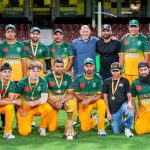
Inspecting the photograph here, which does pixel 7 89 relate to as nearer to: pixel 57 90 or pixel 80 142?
pixel 57 90

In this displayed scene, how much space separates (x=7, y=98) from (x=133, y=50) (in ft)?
7.95

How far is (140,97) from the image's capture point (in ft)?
25.3

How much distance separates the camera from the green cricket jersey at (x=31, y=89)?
7566 millimetres

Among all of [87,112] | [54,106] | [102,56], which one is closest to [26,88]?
[54,106]

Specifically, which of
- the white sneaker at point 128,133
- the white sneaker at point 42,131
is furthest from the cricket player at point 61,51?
the white sneaker at point 128,133

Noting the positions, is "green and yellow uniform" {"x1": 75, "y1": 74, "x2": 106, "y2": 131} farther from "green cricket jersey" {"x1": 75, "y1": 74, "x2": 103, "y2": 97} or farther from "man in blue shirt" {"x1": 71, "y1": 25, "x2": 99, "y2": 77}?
"man in blue shirt" {"x1": 71, "y1": 25, "x2": 99, "y2": 77}

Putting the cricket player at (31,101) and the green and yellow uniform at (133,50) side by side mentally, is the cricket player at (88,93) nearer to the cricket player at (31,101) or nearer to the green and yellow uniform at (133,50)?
the cricket player at (31,101)

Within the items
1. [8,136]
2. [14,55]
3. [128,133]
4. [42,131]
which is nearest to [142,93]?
[128,133]

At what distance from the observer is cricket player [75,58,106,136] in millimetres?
7793

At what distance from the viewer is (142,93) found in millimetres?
7680

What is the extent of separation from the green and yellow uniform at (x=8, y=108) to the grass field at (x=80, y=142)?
205 millimetres

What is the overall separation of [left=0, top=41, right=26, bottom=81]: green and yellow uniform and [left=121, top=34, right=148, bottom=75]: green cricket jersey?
1.76m

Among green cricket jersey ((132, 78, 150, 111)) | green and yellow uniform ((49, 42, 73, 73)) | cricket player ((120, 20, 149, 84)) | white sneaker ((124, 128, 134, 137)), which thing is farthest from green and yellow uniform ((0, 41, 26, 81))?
white sneaker ((124, 128, 134, 137))

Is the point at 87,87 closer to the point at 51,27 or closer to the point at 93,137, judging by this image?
the point at 93,137
